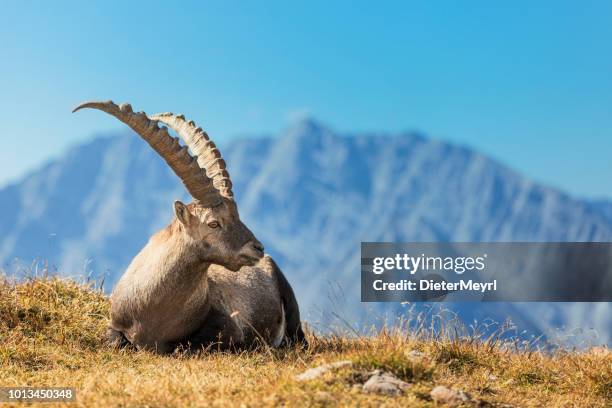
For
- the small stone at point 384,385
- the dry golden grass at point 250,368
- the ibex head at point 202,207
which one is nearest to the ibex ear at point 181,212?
the ibex head at point 202,207

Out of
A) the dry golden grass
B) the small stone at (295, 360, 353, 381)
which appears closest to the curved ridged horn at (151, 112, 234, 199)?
the dry golden grass

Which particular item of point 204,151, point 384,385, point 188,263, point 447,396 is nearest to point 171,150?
point 204,151

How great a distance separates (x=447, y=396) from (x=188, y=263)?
4195 mm

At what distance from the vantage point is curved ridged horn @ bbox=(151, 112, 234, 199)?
10.3 meters

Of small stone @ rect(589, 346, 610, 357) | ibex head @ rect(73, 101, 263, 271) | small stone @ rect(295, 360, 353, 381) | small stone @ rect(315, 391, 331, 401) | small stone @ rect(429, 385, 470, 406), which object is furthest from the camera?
small stone @ rect(589, 346, 610, 357)

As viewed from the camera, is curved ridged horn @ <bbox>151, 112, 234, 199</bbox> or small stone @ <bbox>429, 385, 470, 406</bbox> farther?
curved ridged horn @ <bbox>151, 112, 234, 199</bbox>

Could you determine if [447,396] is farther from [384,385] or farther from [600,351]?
[600,351]

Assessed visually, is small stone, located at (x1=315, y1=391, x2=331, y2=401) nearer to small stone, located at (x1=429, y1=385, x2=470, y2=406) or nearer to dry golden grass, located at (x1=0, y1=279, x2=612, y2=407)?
dry golden grass, located at (x1=0, y1=279, x2=612, y2=407)

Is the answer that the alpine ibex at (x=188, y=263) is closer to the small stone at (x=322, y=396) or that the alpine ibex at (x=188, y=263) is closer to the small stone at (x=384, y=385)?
the small stone at (x=384, y=385)

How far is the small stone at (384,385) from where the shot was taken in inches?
268

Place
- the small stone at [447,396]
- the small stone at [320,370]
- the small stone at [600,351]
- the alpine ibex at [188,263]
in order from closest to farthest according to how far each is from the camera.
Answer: the small stone at [447,396], the small stone at [320,370], the alpine ibex at [188,263], the small stone at [600,351]

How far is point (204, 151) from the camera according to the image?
35.0 feet

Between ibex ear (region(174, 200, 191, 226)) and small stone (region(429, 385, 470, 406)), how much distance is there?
13.6 ft

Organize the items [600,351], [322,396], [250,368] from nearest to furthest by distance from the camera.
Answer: [322,396] < [250,368] < [600,351]
